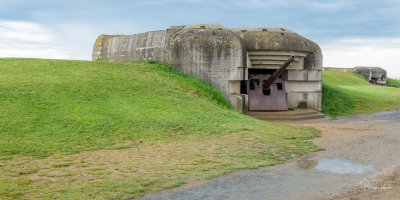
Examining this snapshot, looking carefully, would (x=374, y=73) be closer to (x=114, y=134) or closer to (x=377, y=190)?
(x=114, y=134)

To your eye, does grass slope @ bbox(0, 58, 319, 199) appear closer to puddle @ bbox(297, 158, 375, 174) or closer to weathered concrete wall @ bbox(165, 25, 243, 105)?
puddle @ bbox(297, 158, 375, 174)

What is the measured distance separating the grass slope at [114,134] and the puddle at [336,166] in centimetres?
56

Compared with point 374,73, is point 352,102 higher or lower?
lower

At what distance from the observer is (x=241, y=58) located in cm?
1480

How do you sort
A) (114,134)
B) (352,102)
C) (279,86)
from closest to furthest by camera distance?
(114,134) → (279,86) → (352,102)

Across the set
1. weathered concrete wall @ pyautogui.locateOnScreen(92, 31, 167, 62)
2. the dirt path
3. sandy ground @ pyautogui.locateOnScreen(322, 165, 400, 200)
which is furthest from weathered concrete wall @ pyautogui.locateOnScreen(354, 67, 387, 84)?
sandy ground @ pyautogui.locateOnScreen(322, 165, 400, 200)

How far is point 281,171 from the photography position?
6250mm

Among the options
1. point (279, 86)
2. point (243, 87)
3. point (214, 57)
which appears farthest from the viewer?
point (279, 86)

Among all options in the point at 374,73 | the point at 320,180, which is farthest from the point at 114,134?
the point at 374,73

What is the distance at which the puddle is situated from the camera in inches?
243

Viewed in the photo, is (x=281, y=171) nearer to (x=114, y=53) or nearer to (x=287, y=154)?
(x=287, y=154)

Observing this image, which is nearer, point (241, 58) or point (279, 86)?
point (241, 58)

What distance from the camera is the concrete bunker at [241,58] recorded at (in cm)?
1441

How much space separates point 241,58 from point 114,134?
7.70m
